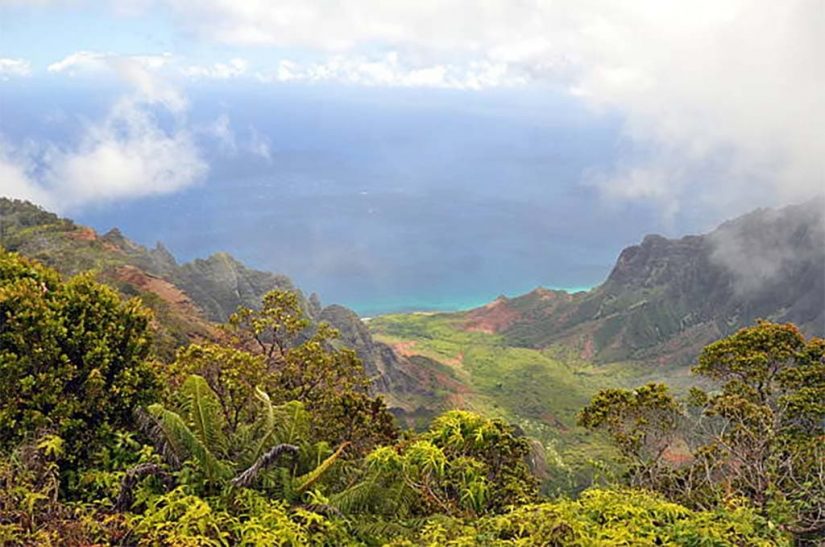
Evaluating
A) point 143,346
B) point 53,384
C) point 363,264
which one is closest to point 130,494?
point 53,384

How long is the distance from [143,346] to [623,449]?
10547 millimetres

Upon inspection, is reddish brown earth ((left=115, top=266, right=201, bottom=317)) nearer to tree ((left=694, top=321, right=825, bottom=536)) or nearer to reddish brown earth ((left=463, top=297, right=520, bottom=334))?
tree ((left=694, top=321, right=825, bottom=536))

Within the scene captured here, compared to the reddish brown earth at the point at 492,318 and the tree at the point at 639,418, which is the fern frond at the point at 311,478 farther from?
the reddish brown earth at the point at 492,318

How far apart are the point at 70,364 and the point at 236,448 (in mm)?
2649

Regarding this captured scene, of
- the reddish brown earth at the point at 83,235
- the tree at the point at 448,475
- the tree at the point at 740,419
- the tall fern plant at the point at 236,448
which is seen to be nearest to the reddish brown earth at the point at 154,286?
the reddish brown earth at the point at 83,235

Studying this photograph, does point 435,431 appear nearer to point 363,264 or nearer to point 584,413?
point 584,413

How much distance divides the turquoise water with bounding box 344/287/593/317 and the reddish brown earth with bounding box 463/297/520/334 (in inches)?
983

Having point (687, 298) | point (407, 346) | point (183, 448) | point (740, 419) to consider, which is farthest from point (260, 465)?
point (687, 298)

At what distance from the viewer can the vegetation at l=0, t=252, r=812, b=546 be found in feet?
21.4

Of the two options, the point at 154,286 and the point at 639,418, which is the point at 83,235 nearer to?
the point at 154,286

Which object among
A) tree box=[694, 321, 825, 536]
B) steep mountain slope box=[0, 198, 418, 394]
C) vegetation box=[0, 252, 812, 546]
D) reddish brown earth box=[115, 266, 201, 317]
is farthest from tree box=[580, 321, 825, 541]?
reddish brown earth box=[115, 266, 201, 317]

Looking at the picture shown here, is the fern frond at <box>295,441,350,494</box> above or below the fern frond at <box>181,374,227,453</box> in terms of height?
below

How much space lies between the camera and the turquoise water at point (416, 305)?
16238 centimetres

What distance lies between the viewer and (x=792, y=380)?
16.3m
